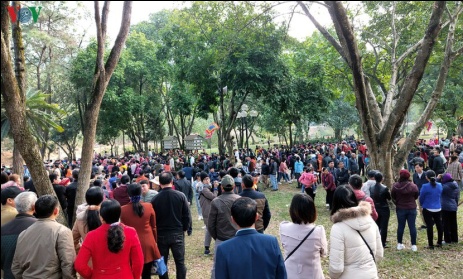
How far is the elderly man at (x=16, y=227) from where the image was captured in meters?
3.24

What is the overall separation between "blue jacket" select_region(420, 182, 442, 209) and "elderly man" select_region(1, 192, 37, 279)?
20.1ft

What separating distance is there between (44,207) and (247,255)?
1.92 metres

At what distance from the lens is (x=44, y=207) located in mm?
3207

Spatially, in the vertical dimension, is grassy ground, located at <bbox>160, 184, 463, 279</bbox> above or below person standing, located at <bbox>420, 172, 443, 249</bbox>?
below

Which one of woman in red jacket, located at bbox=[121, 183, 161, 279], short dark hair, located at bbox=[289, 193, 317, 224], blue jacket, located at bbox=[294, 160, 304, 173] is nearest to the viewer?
short dark hair, located at bbox=[289, 193, 317, 224]

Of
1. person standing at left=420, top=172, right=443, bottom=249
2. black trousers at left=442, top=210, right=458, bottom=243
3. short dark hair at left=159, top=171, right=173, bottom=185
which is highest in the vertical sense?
short dark hair at left=159, top=171, right=173, bottom=185

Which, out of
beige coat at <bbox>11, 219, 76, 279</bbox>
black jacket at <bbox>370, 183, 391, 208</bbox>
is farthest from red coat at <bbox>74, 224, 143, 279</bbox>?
black jacket at <bbox>370, 183, 391, 208</bbox>

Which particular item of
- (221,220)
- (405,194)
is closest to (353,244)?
(221,220)

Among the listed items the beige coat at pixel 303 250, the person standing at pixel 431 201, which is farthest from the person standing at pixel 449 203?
the beige coat at pixel 303 250

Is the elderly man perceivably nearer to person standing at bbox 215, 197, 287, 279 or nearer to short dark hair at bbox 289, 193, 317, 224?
person standing at bbox 215, 197, 287, 279

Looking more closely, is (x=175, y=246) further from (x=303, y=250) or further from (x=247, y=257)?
(x=247, y=257)

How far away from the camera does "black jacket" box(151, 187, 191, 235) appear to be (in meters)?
4.75

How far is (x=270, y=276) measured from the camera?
2.64m

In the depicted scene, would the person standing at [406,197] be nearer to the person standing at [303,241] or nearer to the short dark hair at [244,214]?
the person standing at [303,241]
